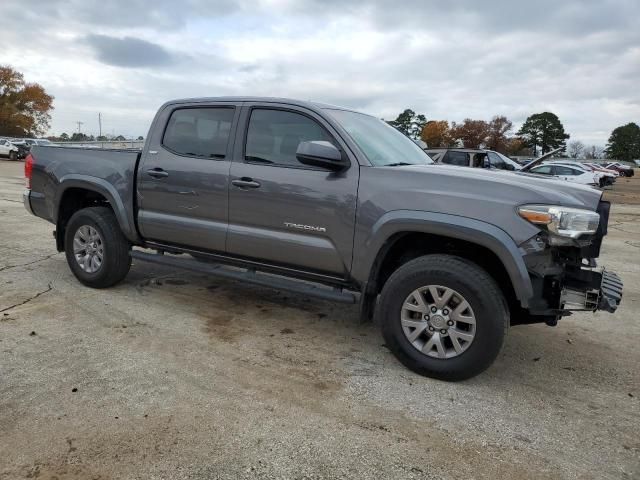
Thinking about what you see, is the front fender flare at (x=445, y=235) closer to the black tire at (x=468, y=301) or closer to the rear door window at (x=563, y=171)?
the black tire at (x=468, y=301)

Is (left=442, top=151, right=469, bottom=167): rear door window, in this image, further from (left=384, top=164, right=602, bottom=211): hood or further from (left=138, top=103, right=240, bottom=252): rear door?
(left=384, top=164, right=602, bottom=211): hood

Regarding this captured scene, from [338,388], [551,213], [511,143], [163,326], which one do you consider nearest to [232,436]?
[338,388]

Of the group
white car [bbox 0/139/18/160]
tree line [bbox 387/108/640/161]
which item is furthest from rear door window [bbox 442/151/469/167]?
tree line [bbox 387/108/640/161]

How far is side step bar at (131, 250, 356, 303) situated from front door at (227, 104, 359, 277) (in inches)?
5.8

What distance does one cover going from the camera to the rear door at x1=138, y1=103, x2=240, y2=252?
14.5 feet

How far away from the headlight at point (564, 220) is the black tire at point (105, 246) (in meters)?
3.82

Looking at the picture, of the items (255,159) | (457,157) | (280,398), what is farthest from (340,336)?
(457,157)

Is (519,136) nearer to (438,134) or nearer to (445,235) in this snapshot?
(438,134)

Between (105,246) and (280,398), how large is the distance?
9.18 ft

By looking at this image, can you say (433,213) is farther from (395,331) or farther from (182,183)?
(182,183)

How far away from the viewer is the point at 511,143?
104250 mm

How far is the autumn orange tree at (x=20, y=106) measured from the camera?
71312 mm

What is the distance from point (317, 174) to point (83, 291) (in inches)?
114

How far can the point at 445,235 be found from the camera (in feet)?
11.2
